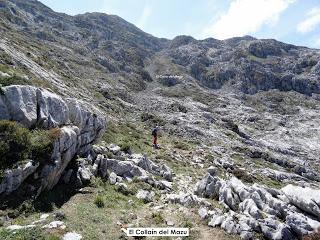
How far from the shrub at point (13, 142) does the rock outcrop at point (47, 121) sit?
3.08 feet

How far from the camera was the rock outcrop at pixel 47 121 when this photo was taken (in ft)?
66.6

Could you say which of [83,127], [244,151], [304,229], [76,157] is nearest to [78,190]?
[76,157]

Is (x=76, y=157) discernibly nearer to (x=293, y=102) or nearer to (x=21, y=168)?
(x=21, y=168)

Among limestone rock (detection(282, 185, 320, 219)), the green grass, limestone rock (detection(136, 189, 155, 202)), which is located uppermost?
limestone rock (detection(282, 185, 320, 219))

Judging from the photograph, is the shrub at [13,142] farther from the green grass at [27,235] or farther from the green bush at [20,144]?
the green grass at [27,235]

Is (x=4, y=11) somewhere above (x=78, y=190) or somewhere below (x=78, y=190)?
above

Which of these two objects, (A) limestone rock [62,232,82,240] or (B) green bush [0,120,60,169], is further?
(B) green bush [0,120,60,169]

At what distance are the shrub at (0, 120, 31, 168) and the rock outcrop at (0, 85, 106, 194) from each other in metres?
0.94

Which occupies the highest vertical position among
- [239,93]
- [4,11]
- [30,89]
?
[4,11]

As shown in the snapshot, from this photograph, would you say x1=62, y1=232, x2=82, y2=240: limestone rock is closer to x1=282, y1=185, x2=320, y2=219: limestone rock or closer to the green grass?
→ the green grass

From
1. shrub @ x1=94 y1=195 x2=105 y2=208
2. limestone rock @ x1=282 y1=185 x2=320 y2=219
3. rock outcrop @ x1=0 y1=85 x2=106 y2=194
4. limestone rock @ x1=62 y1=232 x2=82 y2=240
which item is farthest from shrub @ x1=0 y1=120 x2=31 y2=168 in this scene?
limestone rock @ x1=282 y1=185 x2=320 y2=219

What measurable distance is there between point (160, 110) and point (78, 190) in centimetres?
6700

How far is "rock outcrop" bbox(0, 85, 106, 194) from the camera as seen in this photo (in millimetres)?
20312

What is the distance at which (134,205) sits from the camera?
2255 cm
